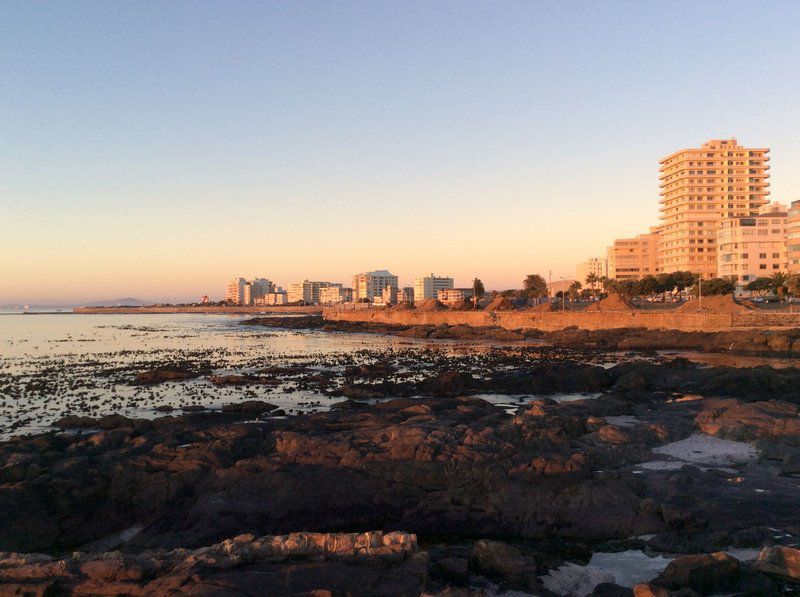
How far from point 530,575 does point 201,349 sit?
62287 mm

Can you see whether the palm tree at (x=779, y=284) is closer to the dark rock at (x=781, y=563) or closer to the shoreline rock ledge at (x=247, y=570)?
the dark rock at (x=781, y=563)

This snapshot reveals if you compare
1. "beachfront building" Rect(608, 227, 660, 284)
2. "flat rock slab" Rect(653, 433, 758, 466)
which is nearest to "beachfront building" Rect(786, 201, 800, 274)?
"beachfront building" Rect(608, 227, 660, 284)

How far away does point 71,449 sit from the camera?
18.7 meters

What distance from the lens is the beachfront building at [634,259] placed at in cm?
17512

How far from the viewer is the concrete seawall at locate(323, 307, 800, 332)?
65.1 metres

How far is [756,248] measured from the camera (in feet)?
390

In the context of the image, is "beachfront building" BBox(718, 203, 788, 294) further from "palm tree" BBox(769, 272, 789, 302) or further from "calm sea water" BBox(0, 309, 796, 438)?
"calm sea water" BBox(0, 309, 796, 438)

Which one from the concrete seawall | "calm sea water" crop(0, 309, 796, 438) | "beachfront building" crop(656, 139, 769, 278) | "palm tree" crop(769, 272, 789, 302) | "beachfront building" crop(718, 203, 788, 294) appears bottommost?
"calm sea water" crop(0, 309, 796, 438)

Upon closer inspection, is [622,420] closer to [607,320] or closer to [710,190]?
[607,320]

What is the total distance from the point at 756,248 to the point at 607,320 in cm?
6291

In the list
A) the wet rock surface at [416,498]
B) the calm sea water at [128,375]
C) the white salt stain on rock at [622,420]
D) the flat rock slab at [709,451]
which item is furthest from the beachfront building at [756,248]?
the wet rock surface at [416,498]

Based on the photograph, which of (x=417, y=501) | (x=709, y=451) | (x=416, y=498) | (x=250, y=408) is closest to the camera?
(x=417, y=501)

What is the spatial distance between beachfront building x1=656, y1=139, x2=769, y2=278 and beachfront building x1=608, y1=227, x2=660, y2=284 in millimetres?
21386

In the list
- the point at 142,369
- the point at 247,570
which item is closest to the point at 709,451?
the point at 247,570
